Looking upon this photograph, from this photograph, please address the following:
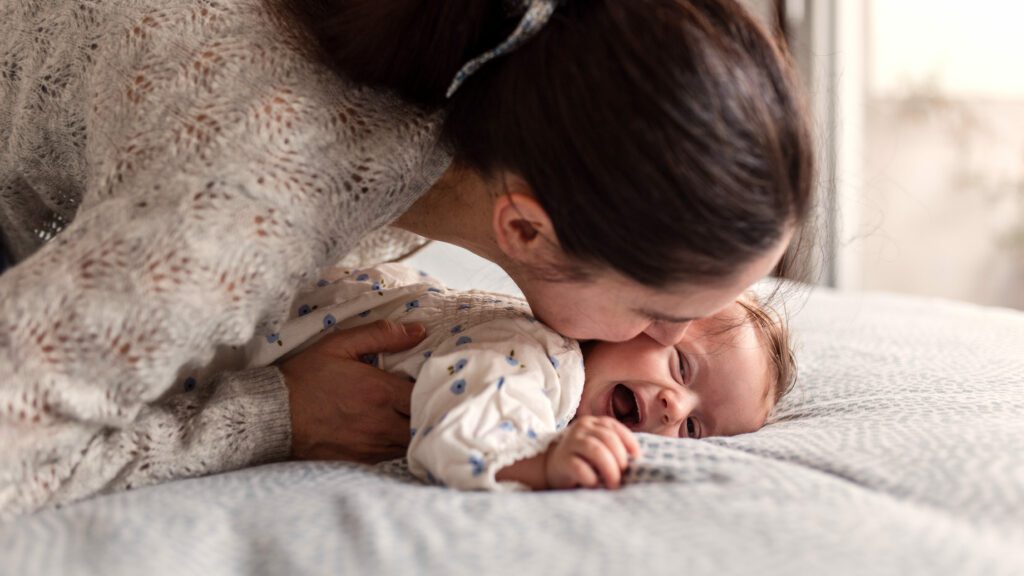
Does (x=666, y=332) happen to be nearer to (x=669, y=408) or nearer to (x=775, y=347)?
(x=669, y=408)

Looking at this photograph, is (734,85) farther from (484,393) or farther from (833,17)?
(833,17)

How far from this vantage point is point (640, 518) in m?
0.70

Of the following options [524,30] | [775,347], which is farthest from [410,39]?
[775,347]

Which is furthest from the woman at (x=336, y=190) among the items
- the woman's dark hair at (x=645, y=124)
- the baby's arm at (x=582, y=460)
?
the baby's arm at (x=582, y=460)

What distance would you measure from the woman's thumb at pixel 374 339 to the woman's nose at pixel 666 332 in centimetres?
25

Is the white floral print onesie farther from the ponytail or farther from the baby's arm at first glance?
the ponytail

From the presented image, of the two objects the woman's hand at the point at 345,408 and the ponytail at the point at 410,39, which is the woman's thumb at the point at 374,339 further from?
the ponytail at the point at 410,39

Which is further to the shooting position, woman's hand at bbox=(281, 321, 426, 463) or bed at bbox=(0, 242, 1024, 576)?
woman's hand at bbox=(281, 321, 426, 463)

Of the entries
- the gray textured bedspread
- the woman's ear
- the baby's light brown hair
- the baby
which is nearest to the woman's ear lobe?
the woman's ear

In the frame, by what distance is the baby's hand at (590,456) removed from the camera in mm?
797

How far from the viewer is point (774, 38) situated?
88cm

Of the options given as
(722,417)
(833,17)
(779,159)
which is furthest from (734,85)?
(833,17)

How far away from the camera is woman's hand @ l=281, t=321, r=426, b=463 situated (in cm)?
97

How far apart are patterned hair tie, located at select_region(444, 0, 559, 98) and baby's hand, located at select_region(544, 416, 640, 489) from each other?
332mm
